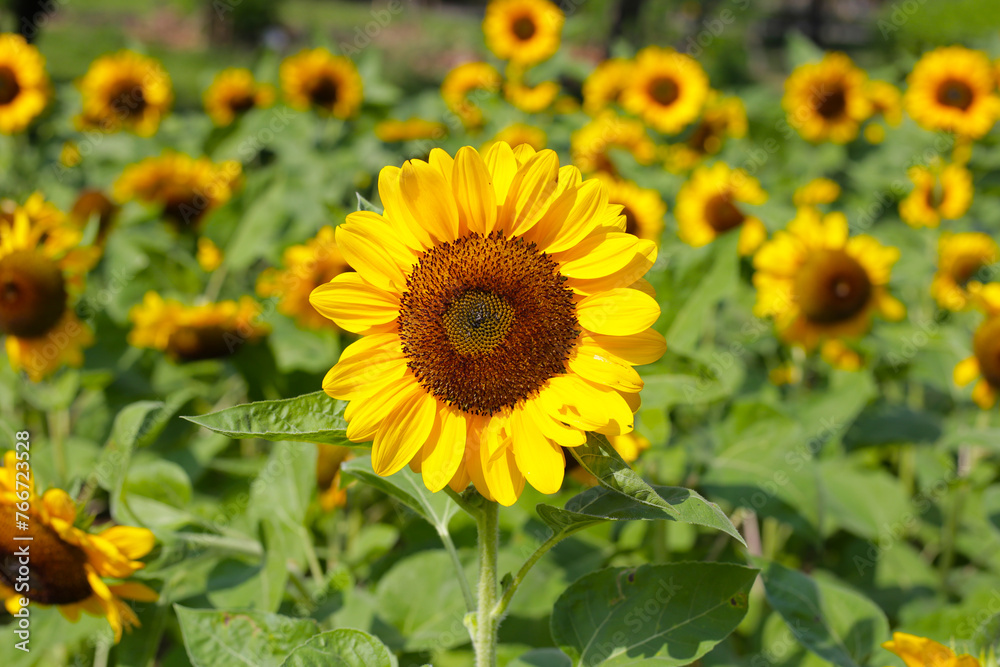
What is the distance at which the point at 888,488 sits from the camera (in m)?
2.29

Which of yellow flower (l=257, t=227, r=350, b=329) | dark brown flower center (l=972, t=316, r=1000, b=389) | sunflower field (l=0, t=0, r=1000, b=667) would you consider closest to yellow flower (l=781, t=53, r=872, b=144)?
sunflower field (l=0, t=0, r=1000, b=667)

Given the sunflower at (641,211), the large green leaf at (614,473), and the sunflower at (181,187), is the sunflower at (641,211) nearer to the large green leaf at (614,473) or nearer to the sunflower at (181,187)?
the sunflower at (181,187)

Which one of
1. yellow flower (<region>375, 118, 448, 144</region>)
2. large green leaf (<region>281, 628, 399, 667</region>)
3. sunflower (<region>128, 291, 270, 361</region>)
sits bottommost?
sunflower (<region>128, 291, 270, 361</region>)

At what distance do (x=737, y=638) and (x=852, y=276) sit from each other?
130 cm

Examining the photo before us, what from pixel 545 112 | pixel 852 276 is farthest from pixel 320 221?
pixel 852 276

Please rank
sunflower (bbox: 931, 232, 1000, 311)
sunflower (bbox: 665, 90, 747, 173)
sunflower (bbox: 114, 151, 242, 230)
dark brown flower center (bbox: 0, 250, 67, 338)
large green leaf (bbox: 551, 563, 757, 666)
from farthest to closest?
sunflower (bbox: 665, 90, 747, 173), sunflower (bbox: 114, 151, 242, 230), sunflower (bbox: 931, 232, 1000, 311), dark brown flower center (bbox: 0, 250, 67, 338), large green leaf (bbox: 551, 563, 757, 666)

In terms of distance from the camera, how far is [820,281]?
2680 millimetres

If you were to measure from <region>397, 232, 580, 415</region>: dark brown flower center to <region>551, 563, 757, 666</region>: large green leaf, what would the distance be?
401 millimetres

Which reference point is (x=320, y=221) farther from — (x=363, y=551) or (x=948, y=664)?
(x=948, y=664)

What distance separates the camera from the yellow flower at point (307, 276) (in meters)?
2.56

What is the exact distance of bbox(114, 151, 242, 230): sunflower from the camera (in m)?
3.57

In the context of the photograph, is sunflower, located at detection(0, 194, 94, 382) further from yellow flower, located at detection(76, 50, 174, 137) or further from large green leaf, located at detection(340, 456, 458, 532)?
yellow flower, located at detection(76, 50, 174, 137)

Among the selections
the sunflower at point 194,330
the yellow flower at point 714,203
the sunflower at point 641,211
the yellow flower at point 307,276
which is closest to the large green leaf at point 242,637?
the yellow flower at point 307,276

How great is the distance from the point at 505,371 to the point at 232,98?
4.25 m
